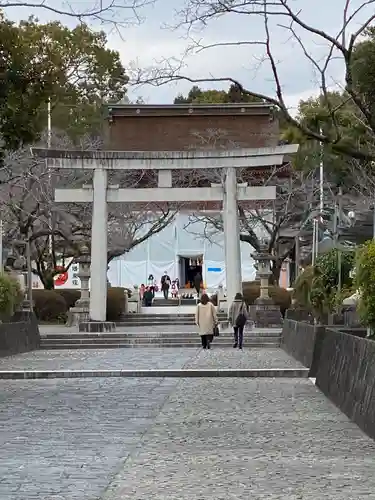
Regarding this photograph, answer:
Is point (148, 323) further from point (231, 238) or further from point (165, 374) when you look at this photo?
→ point (165, 374)

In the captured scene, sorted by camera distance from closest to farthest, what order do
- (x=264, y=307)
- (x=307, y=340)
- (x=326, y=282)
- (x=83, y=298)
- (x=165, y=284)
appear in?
1. (x=307, y=340)
2. (x=326, y=282)
3. (x=83, y=298)
4. (x=264, y=307)
5. (x=165, y=284)

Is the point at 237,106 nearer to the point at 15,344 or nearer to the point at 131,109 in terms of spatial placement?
the point at 131,109

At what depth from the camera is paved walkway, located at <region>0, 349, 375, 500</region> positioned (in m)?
7.48

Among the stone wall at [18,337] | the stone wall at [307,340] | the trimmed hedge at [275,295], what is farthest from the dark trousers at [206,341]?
the trimmed hedge at [275,295]

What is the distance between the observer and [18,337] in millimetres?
25719

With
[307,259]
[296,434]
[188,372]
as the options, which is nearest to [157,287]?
[307,259]

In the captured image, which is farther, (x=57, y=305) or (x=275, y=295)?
(x=275, y=295)

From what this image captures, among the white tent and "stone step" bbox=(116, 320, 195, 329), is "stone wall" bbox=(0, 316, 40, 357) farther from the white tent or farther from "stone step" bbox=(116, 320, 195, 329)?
the white tent

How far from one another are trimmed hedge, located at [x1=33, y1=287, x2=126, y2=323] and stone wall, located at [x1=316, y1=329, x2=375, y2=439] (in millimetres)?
25094

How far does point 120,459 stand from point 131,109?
120ft

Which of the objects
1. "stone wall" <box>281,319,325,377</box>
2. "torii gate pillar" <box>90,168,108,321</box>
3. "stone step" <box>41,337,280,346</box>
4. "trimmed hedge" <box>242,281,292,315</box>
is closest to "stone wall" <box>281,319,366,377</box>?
"stone wall" <box>281,319,325,377</box>

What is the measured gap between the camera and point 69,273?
5338 centimetres

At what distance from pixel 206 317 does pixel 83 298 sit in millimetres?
12106

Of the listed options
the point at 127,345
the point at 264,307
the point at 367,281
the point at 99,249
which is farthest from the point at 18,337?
the point at 367,281
